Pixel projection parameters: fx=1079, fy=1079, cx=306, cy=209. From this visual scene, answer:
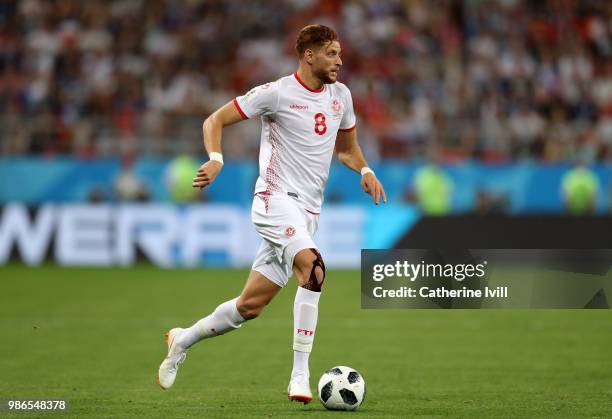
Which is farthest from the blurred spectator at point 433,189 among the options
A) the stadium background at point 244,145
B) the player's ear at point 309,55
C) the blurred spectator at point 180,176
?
the player's ear at point 309,55

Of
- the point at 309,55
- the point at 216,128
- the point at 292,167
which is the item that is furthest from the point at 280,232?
the point at 309,55

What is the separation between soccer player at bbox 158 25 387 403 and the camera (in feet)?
22.0

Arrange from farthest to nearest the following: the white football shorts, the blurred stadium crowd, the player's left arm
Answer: the blurred stadium crowd, the player's left arm, the white football shorts

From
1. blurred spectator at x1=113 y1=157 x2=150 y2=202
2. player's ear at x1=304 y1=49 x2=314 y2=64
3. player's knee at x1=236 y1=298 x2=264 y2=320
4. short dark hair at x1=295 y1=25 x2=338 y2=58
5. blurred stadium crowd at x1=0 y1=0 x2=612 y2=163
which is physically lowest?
player's knee at x1=236 y1=298 x2=264 y2=320

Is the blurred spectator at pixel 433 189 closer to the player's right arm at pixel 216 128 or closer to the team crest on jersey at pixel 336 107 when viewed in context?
the team crest on jersey at pixel 336 107

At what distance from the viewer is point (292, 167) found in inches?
273

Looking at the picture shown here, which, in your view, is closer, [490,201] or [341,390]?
[341,390]

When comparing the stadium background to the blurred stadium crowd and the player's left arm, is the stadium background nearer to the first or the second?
the blurred stadium crowd

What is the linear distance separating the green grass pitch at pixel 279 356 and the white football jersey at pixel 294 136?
1.39 m

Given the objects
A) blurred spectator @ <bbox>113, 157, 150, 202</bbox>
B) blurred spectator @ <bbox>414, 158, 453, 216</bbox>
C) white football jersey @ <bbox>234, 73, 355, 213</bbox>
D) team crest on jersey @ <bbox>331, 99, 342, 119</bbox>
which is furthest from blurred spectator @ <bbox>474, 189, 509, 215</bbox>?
white football jersey @ <bbox>234, 73, 355, 213</bbox>

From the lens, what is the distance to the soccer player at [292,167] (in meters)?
6.72

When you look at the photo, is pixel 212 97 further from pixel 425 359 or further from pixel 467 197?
pixel 425 359

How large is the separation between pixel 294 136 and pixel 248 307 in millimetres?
1131

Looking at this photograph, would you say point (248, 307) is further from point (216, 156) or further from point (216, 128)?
point (216, 128)
